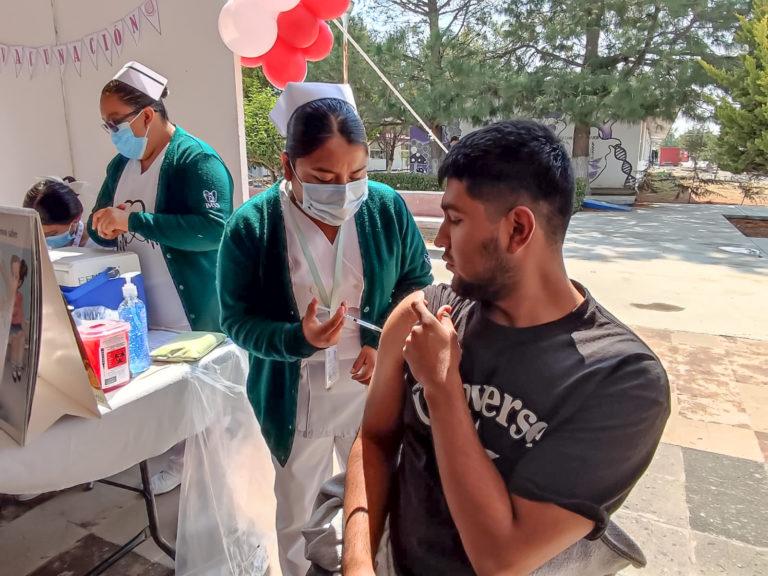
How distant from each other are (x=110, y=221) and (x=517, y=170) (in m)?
1.63

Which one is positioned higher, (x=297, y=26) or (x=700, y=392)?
(x=297, y=26)

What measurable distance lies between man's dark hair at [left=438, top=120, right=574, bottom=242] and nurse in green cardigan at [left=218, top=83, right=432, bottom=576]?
20.6 inches

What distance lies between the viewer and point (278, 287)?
151 centimetres

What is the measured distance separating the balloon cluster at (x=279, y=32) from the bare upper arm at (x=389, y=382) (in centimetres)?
214

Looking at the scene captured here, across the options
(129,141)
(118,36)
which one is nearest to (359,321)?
(129,141)

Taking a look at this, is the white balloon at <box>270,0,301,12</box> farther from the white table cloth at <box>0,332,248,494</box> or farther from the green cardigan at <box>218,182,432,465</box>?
the white table cloth at <box>0,332,248,494</box>

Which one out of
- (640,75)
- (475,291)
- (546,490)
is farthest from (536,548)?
(640,75)

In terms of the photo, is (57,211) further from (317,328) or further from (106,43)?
(317,328)

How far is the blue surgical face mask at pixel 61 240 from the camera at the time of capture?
2510mm

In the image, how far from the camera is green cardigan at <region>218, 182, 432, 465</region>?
1.43m

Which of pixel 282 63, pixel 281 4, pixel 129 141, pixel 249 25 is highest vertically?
pixel 281 4

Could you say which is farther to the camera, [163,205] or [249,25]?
[249,25]

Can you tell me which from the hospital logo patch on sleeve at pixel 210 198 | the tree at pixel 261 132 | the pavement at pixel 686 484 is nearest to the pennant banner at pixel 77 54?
the hospital logo patch on sleeve at pixel 210 198

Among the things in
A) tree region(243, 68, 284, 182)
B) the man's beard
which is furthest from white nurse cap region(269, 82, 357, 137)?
tree region(243, 68, 284, 182)
